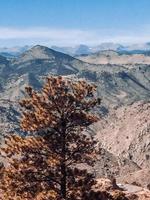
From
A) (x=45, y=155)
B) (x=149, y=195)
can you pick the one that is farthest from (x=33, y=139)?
(x=149, y=195)

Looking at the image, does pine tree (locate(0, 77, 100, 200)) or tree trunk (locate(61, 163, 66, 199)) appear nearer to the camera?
tree trunk (locate(61, 163, 66, 199))

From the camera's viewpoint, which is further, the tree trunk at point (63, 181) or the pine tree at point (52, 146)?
the pine tree at point (52, 146)

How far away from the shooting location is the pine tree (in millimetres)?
34844

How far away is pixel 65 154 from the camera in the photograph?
35406 mm

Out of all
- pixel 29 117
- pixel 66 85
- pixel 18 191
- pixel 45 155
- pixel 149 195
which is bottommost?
pixel 149 195

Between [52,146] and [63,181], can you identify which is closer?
[63,181]

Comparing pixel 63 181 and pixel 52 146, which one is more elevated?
pixel 52 146

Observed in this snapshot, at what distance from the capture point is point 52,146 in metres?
35.2

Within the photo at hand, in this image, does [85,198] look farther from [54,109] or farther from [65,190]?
[54,109]

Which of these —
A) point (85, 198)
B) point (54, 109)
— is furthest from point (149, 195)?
point (54, 109)

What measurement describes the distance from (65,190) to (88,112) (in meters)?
5.52

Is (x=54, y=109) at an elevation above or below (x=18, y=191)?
above

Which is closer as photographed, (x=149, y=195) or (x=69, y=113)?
(x=69, y=113)

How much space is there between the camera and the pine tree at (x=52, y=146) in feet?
114
